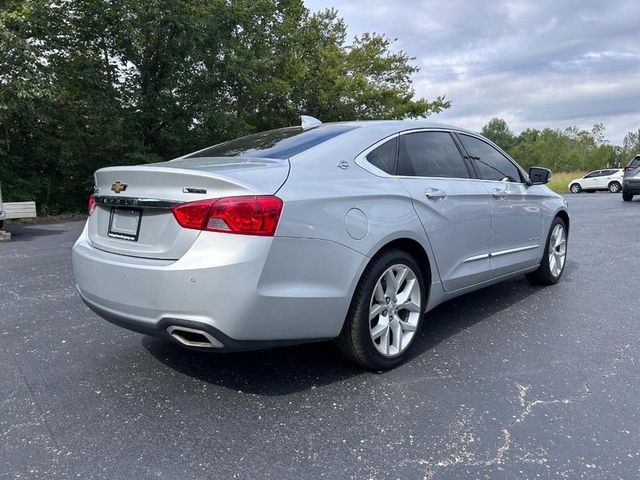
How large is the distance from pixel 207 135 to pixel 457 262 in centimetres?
1594

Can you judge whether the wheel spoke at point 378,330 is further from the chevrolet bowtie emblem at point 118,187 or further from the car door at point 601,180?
the car door at point 601,180

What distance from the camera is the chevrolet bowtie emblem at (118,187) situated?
2.86 meters

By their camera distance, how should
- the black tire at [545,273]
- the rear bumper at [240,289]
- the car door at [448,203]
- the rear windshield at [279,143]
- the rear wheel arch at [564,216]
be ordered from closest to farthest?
the rear bumper at [240,289], the rear windshield at [279,143], the car door at [448,203], the black tire at [545,273], the rear wheel arch at [564,216]

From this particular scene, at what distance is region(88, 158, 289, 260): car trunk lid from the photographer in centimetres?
251

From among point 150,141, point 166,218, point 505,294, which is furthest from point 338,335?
point 150,141

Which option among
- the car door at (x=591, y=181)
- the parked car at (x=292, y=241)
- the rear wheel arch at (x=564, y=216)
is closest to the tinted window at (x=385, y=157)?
the parked car at (x=292, y=241)

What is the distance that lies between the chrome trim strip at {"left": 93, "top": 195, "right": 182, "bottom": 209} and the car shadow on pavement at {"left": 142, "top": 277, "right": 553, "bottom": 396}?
109cm

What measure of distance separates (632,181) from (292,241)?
66.7 ft

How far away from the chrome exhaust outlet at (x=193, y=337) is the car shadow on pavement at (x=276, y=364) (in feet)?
1.59

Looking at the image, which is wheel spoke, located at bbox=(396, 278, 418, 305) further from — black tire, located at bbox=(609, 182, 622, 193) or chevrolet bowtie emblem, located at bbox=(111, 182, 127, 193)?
black tire, located at bbox=(609, 182, 622, 193)

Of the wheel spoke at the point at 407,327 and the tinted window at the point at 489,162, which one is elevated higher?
the tinted window at the point at 489,162

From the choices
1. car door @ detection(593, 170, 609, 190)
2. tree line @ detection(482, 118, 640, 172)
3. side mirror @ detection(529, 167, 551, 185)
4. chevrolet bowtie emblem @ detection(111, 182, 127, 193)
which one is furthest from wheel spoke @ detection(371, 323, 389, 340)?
tree line @ detection(482, 118, 640, 172)

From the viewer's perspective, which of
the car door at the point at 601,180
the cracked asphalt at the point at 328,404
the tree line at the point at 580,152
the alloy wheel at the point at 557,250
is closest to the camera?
the cracked asphalt at the point at 328,404

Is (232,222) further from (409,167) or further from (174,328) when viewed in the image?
(409,167)
